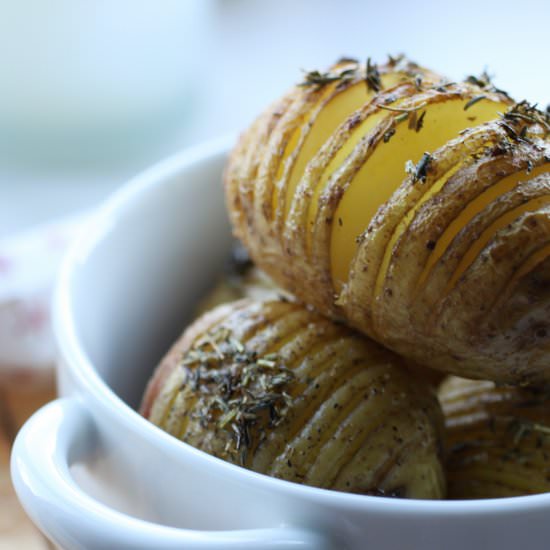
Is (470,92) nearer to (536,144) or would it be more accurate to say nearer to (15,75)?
(536,144)

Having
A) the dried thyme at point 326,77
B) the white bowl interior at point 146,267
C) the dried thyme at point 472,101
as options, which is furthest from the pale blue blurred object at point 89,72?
the dried thyme at point 472,101

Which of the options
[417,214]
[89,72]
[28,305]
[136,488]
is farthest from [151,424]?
[89,72]

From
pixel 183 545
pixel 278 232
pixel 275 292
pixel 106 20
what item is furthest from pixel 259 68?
pixel 183 545

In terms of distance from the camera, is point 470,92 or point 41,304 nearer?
point 470,92

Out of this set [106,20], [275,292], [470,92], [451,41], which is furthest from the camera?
[451,41]

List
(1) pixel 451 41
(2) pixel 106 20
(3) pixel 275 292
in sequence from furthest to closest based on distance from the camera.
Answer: (1) pixel 451 41 → (2) pixel 106 20 → (3) pixel 275 292

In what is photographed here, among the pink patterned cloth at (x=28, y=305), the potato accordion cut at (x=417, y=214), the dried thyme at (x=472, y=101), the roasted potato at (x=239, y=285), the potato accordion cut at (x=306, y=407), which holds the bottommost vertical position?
the pink patterned cloth at (x=28, y=305)

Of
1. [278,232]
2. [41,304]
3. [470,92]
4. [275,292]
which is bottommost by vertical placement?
[41,304]

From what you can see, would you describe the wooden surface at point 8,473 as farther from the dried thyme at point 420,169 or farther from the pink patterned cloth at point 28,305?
the dried thyme at point 420,169
